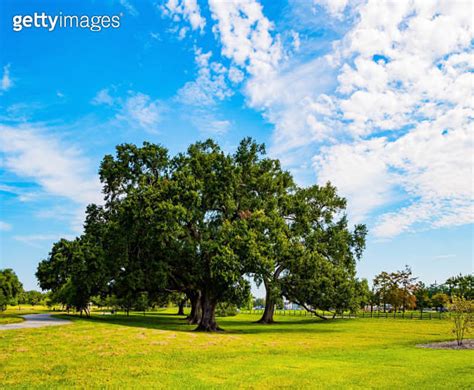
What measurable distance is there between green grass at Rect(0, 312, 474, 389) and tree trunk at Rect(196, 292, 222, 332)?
457 inches

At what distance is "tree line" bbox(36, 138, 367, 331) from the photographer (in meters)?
34.3

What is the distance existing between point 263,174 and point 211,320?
48.4ft

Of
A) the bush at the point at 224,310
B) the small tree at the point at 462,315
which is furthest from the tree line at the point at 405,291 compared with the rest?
the small tree at the point at 462,315

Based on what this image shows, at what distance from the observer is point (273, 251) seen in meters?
36.3

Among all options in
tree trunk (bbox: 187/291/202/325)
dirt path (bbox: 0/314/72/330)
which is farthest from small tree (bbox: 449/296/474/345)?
dirt path (bbox: 0/314/72/330)

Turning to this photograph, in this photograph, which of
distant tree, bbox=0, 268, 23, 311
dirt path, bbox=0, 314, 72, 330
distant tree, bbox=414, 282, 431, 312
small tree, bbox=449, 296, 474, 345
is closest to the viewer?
small tree, bbox=449, 296, 474, 345

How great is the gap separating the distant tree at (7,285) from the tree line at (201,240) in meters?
20.4

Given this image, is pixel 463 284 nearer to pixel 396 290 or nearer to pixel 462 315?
pixel 396 290

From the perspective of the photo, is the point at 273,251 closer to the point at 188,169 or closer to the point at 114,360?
the point at 188,169

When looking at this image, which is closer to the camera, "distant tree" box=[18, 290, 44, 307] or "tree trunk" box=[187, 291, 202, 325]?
"tree trunk" box=[187, 291, 202, 325]

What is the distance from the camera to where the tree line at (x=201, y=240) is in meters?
34.3

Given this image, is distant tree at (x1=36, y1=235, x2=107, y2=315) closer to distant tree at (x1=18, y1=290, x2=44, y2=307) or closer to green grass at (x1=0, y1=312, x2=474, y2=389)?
green grass at (x1=0, y1=312, x2=474, y2=389)

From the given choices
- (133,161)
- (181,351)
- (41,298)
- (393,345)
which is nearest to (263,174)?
(133,161)

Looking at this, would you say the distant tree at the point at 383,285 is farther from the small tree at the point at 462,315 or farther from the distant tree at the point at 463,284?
the small tree at the point at 462,315
